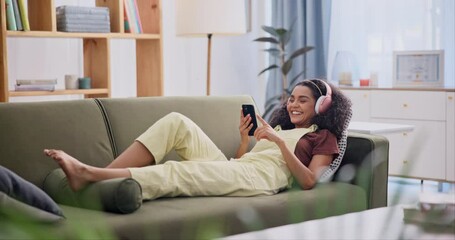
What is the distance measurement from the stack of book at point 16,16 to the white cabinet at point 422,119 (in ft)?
8.10

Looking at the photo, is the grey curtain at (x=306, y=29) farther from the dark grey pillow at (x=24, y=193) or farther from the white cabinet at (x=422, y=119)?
A: the dark grey pillow at (x=24, y=193)

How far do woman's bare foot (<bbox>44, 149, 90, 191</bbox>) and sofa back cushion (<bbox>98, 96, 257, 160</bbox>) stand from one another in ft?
1.60

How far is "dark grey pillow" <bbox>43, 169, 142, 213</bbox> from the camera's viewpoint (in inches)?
93.7

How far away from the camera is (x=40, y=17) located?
410 centimetres

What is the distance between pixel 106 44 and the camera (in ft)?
13.9

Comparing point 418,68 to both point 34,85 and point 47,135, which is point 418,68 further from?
point 47,135

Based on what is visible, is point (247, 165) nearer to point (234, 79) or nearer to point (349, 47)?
point (349, 47)

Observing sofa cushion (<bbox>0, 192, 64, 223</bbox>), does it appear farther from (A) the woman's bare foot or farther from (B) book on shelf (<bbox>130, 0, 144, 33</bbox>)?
(B) book on shelf (<bbox>130, 0, 144, 33</bbox>)

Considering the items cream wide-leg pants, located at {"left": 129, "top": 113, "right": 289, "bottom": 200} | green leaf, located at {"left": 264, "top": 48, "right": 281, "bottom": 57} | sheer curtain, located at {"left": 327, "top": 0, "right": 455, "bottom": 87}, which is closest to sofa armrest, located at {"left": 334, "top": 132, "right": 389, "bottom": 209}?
cream wide-leg pants, located at {"left": 129, "top": 113, "right": 289, "bottom": 200}

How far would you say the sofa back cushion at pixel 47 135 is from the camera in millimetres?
2686

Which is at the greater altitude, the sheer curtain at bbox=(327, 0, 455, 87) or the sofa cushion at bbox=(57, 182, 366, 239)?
the sheer curtain at bbox=(327, 0, 455, 87)

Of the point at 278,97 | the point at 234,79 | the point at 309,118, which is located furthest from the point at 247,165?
the point at 234,79

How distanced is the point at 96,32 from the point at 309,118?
65.1 inches

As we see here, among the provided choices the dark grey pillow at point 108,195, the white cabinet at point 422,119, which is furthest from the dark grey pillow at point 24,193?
the white cabinet at point 422,119
